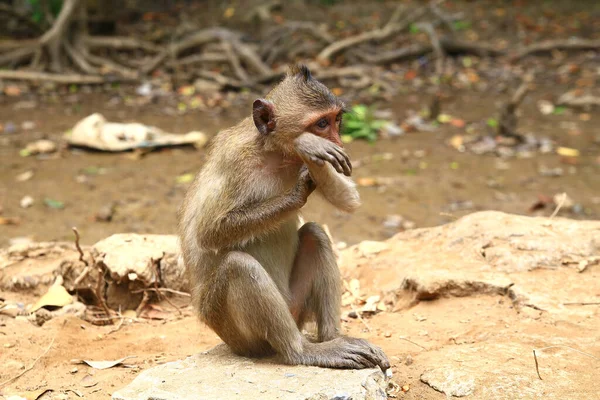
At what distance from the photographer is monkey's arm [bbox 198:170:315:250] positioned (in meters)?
3.95

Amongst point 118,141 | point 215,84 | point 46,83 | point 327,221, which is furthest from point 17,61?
point 327,221

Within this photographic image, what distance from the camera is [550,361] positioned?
411 cm

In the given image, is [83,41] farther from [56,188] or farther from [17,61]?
[56,188]

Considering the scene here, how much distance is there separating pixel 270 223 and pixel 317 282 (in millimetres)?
654

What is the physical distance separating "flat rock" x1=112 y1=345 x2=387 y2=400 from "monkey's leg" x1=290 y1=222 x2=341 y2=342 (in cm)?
49

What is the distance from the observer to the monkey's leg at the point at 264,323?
394cm

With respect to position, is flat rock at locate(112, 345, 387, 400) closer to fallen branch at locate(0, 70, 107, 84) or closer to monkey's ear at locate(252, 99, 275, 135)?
monkey's ear at locate(252, 99, 275, 135)

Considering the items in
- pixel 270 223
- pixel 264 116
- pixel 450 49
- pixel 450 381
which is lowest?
pixel 450 381

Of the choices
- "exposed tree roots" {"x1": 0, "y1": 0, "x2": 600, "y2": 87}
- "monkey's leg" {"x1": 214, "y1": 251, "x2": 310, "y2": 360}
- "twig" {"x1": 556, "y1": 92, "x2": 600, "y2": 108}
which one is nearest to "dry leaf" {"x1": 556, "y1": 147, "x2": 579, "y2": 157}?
"twig" {"x1": 556, "y1": 92, "x2": 600, "y2": 108}

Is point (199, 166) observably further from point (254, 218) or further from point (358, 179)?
point (254, 218)

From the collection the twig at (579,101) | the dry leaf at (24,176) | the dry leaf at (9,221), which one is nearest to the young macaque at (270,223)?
the dry leaf at (9,221)

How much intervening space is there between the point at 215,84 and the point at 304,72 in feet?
33.9

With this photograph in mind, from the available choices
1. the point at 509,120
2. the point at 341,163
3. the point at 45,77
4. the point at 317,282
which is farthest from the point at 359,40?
the point at 341,163

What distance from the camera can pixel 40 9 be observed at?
613 inches
